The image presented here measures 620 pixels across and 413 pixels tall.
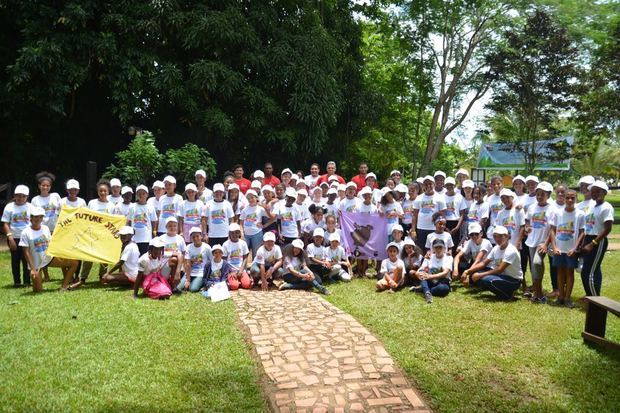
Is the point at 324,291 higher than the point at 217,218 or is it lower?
lower

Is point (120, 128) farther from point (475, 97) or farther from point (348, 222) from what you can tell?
point (475, 97)

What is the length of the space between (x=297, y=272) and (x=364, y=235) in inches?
74.3

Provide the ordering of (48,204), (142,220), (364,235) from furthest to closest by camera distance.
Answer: (364,235), (48,204), (142,220)

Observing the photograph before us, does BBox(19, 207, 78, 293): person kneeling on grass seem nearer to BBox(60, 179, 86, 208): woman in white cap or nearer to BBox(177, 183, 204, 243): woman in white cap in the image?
BBox(60, 179, 86, 208): woman in white cap

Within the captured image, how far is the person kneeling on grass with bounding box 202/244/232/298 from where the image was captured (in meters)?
8.92

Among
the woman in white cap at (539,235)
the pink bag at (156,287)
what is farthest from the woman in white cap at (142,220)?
the woman in white cap at (539,235)

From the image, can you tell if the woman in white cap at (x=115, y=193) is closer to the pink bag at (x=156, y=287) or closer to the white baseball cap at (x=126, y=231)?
the white baseball cap at (x=126, y=231)

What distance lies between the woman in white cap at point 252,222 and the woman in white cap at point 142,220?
1.65m

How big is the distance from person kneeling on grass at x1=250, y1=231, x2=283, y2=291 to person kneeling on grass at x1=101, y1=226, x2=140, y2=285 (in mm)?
1996

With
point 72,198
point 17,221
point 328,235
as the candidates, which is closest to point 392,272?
point 328,235

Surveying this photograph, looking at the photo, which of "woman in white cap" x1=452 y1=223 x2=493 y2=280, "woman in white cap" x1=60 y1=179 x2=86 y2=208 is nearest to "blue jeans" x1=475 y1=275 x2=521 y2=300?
"woman in white cap" x1=452 y1=223 x2=493 y2=280

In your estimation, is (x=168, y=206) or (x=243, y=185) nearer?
(x=168, y=206)

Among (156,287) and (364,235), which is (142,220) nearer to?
(156,287)

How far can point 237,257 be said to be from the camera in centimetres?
912
